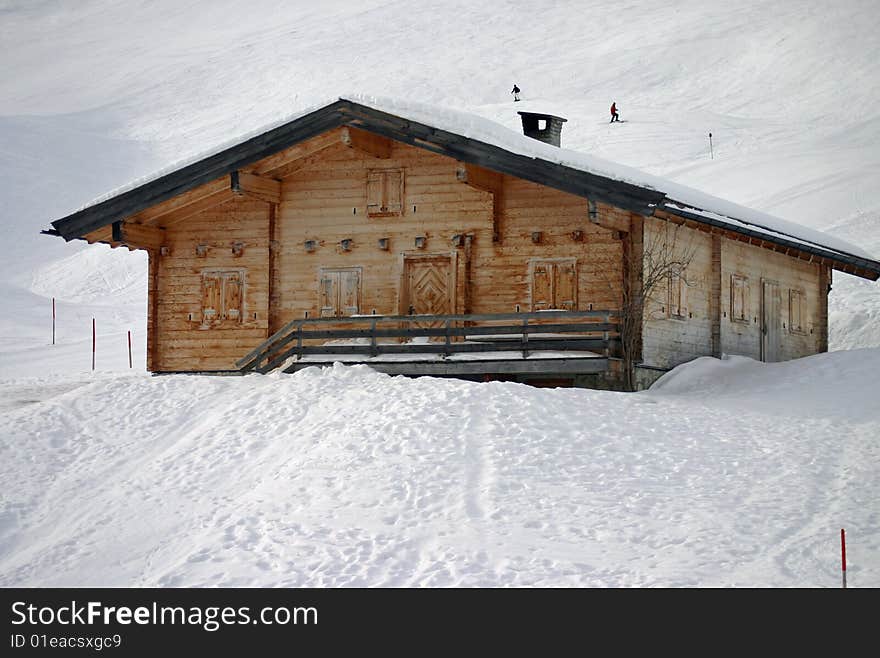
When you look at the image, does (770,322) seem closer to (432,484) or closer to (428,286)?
(428,286)

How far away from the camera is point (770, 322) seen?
1127 inches

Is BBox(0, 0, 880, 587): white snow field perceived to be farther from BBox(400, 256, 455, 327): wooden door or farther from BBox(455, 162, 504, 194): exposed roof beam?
BBox(455, 162, 504, 194): exposed roof beam

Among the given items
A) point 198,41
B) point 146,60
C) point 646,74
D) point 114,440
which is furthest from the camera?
point 198,41

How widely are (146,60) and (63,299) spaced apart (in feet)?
332

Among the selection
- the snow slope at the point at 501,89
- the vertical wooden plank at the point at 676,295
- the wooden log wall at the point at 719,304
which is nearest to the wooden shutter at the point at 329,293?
the wooden log wall at the point at 719,304

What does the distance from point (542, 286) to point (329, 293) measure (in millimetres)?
4290

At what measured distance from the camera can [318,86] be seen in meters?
125

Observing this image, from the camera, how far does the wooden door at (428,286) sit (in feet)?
81.7

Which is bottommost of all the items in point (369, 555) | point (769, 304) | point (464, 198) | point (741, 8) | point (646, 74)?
point (369, 555)

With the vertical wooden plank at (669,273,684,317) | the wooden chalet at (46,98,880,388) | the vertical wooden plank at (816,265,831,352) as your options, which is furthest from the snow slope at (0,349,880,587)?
the vertical wooden plank at (816,265,831,352)

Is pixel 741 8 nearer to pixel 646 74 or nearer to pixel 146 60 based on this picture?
pixel 646 74

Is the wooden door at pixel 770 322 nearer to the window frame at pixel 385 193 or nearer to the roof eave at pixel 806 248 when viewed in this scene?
the roof eave at pixel 806 248

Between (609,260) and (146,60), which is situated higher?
(146,60)

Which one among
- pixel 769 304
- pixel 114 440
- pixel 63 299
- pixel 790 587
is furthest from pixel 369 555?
pixel 63 299
